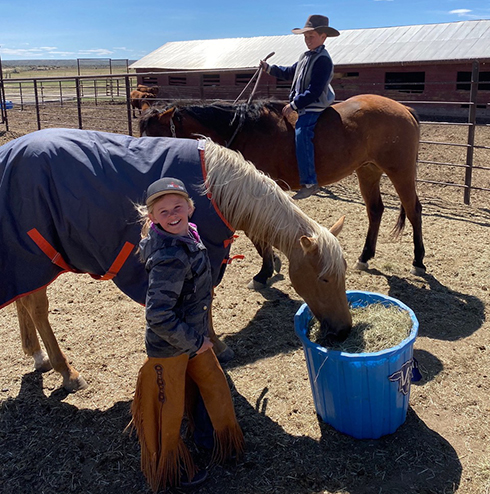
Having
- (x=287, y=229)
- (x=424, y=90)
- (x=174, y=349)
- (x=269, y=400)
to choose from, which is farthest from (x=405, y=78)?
(x=174, y=349)

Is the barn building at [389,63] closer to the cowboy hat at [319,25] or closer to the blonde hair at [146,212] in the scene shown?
the cowboy hat at [319,25]

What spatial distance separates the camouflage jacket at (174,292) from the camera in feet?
6.03

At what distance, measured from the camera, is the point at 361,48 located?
19016 mm

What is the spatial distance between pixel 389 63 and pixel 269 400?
15.9m

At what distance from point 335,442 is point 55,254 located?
1.75 meters

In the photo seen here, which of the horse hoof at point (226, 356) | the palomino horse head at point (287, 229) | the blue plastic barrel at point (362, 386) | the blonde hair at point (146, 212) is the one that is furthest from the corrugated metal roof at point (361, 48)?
the blonde hair at point (146, 212)

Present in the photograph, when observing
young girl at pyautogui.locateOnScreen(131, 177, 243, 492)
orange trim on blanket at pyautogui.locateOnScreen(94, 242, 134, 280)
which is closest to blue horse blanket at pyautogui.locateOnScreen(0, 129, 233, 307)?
orange trim on blanket at pyautogui.locateOnScreen(94, 242, 134, 280)

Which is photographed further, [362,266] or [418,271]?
[362,266]

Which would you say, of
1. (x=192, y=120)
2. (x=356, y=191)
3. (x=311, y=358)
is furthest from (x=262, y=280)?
(x=356, y=191)

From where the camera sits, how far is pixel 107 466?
2.29 metres

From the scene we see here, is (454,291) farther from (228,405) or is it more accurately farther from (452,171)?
(452,171)

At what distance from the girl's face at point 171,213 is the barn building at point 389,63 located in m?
12.2

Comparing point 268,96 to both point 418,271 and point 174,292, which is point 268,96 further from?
point 174,292

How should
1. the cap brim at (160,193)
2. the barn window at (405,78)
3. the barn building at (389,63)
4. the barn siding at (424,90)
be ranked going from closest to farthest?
the cap brim at (160,193)
the barn siding at (424,90)
the barn building at (389,63)
the barn window at (405,78)
